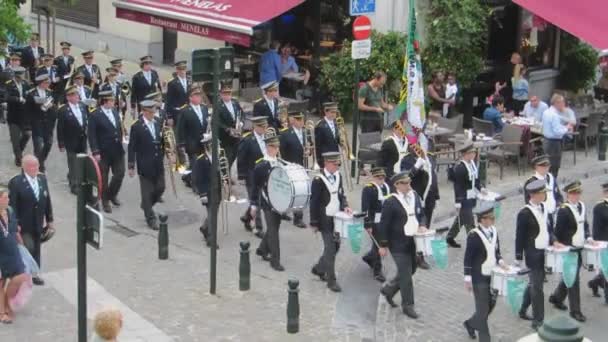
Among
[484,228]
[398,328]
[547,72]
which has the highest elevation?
[547,72]

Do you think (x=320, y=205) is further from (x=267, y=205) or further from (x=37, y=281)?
(x=37, y=281)

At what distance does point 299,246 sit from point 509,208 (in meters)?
4.40

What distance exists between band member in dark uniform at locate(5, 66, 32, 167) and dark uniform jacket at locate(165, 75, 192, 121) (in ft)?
8.61

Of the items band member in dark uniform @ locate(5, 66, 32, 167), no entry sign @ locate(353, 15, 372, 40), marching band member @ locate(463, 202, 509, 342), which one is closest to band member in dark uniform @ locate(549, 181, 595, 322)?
marching band member @ locate(463, 202, 509, 342)

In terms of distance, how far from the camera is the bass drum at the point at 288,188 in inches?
523

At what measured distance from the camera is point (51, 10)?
25703mm

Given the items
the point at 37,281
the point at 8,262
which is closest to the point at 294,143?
the point at 37,281

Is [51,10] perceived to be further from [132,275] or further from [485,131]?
[132,275]

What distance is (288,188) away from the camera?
523 inches

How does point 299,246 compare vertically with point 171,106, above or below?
below

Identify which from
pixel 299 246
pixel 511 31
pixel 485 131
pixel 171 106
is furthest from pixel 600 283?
pixel 511 31

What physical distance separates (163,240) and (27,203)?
221cm

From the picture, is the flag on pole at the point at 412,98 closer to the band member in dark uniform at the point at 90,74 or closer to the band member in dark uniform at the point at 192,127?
the band member in dark uniform at the point at 192,127

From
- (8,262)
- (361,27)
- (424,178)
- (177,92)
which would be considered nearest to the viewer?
(8,262)
